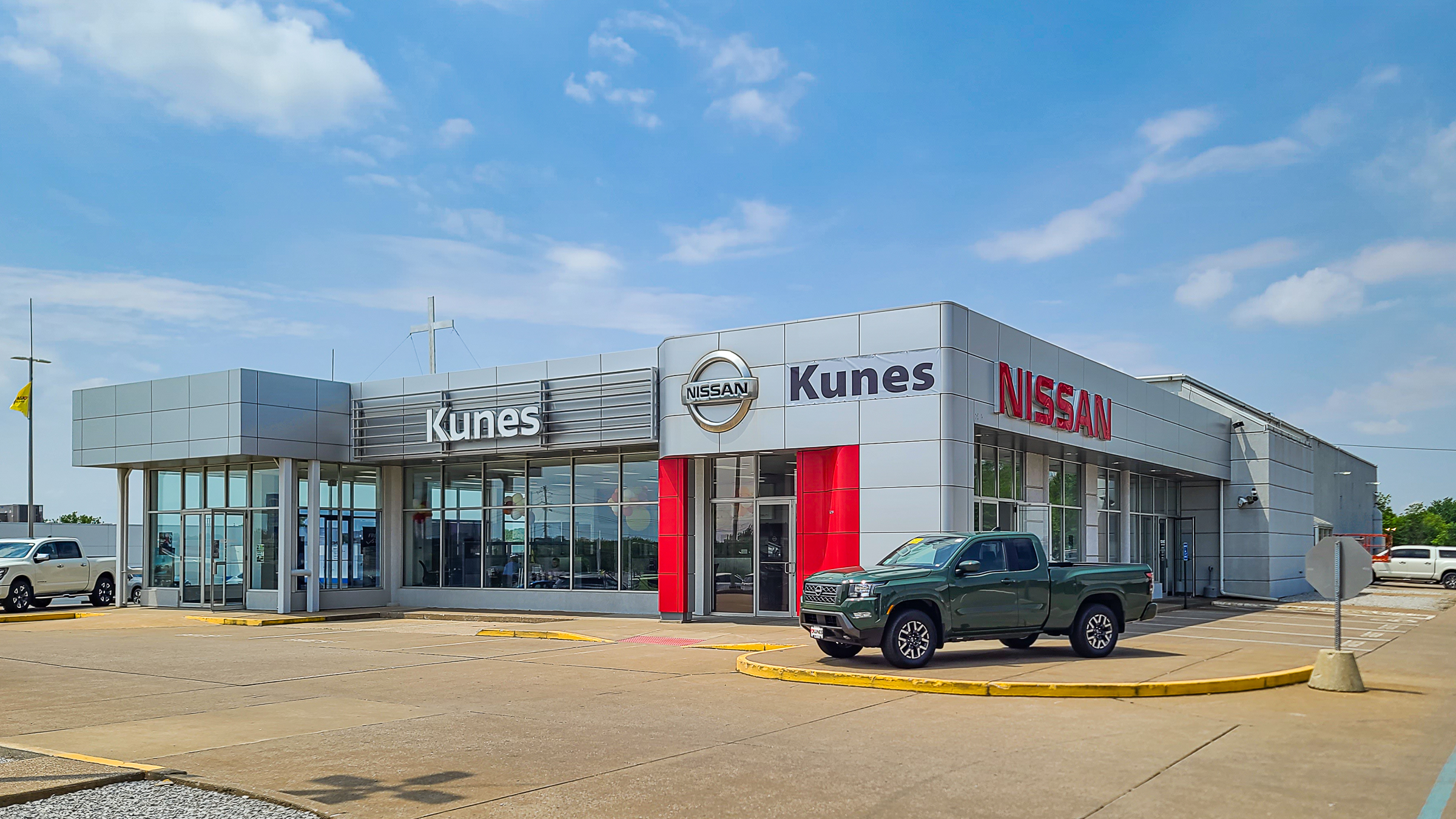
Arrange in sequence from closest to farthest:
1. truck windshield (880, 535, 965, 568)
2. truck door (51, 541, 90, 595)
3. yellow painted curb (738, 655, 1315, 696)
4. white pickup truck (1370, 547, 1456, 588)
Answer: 1. yellow painted curb (738, 655, 1315, 696)
2. truck windshield (880, 535, 965, 568)
3. truck door (51, 541, 90, 595)
4. white pickup truck (1370, 547, 1456, 588)

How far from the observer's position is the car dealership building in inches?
861

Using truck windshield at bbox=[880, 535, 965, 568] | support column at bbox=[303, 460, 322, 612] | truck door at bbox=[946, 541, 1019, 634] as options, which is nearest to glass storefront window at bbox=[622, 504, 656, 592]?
support column at bbox=[303, 460, 322, 612]

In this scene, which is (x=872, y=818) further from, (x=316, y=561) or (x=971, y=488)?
(x=316, y=561)

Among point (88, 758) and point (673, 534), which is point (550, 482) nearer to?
point (673, 534)

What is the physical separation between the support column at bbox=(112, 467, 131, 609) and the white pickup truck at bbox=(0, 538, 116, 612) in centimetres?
62

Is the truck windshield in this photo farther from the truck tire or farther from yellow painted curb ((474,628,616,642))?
the truck tire

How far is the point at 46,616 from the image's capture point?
29.1 m

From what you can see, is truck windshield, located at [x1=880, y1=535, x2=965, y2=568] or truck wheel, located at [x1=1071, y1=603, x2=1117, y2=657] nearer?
truck windshield, located at [x1=880, y1=535, x2=965, y2=568]

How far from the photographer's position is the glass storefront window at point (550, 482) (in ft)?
94.5

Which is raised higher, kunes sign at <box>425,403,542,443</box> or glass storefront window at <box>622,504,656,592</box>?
kunes sign at <box>425,403,542,443</box>

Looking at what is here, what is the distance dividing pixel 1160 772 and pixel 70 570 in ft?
113

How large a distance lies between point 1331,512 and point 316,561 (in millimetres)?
44739

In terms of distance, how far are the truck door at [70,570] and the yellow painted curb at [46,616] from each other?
10.9 feet

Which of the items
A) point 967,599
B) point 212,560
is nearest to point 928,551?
point 967,599
